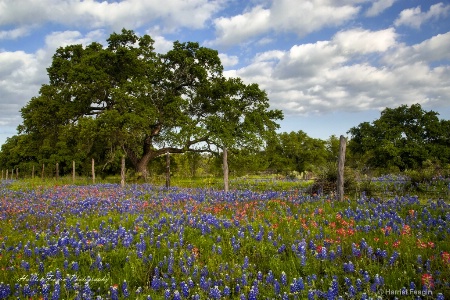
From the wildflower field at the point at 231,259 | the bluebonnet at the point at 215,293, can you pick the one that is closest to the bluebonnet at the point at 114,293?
the wildflower field at the point at 231,259

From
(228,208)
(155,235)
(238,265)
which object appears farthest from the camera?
(228,208)

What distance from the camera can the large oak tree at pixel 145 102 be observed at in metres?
30.1

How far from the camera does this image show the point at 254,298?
171 inches

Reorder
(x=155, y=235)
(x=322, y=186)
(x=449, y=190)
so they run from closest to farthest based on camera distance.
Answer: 1. (x=155, y=235)
2. (x=449, y=190)
3. (x=322, y=186)

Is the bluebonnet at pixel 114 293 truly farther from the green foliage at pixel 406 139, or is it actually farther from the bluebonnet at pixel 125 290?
the green foliage at pixel 406 139

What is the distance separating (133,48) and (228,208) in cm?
2822

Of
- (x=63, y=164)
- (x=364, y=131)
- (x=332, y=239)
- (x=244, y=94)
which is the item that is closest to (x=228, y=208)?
(x=332, y=239)

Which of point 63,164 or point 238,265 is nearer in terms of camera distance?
point 238,265

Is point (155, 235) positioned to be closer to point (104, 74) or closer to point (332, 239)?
point (332, 239)

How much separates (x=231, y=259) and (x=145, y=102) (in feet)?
89.8

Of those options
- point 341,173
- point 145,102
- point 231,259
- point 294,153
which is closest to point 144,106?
point 145,102

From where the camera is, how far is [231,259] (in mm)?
6004

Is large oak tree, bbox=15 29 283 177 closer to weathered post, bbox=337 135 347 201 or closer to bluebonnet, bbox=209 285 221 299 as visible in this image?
weathered post, bbox=337 135 347 201

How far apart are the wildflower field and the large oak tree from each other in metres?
21.7
